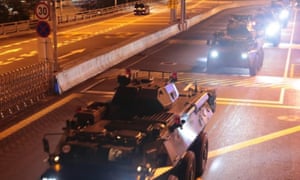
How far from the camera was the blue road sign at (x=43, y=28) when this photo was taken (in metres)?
17.2

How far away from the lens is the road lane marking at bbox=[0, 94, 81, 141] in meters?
13.3

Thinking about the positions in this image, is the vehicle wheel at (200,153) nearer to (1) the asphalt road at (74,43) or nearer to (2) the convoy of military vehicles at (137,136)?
(2) the convoy of military vehicles at (137,136)

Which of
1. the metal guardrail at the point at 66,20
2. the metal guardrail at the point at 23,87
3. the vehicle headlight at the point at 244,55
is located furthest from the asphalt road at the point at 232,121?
the metal guardrail at the point at 66,20

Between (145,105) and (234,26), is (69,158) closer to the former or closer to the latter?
(145,105)

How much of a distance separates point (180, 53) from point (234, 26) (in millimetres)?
6228

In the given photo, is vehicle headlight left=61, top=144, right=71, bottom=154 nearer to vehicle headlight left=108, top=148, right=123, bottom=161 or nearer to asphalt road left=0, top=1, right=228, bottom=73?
vehicle headlight left=108, top=148, right=123, bottom=161

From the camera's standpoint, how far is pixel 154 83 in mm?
9758

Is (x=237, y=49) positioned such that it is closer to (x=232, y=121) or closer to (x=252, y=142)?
(x=232, y=121)

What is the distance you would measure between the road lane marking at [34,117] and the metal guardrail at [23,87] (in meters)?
0.73

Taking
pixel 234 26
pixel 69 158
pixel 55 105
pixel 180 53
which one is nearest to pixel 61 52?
pixel 180 53

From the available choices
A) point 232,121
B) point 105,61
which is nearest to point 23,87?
point 232,121

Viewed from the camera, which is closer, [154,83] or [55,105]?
[154,83]

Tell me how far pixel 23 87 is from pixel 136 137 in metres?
9.27

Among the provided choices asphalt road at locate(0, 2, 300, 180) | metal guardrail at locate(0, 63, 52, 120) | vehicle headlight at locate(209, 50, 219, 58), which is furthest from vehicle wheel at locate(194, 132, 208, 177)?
vehicle headlight at locate(209, 50, 219, 58)
